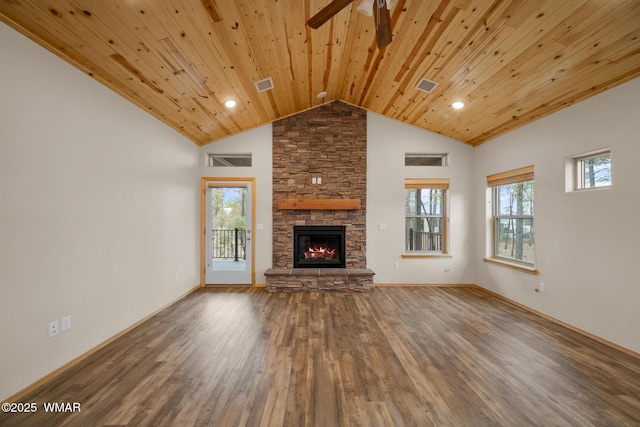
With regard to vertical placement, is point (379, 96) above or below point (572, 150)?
above

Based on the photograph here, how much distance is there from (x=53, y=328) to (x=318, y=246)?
3.72 meters

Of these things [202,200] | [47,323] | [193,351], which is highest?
[202,200]

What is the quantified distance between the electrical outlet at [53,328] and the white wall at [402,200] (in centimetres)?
422

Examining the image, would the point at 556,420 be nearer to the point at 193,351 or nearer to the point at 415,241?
the point at 193,351

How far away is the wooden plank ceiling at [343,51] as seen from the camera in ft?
6.84

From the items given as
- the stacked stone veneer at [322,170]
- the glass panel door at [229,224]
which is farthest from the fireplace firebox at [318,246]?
the glass panel door at [229,224]

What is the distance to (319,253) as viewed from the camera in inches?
203

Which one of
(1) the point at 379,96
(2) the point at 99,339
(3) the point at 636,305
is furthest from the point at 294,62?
(3) the point at 636,305

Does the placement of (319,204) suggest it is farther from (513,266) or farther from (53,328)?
(53,328)

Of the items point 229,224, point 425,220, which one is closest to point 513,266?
point 425,220

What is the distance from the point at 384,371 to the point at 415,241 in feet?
11.1

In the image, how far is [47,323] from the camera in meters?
2.11

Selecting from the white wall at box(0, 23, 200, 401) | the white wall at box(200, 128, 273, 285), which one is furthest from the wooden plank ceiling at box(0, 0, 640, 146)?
the white wall at box(200, 128, 273, 285)

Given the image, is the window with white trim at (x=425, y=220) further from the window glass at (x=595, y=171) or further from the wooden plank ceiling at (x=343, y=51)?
the window glass at (x=595, y=171)
